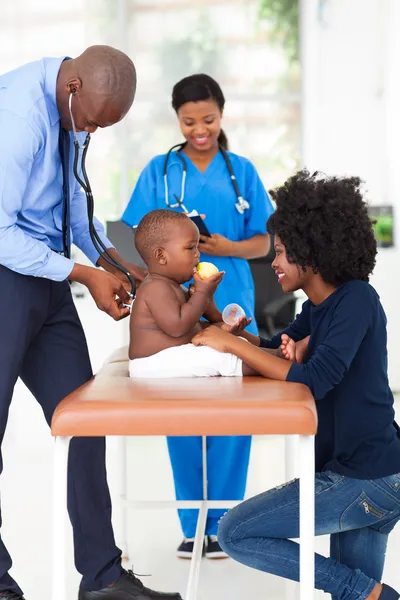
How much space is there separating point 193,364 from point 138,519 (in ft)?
4.64

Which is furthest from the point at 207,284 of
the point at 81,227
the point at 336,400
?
the point at 81,227

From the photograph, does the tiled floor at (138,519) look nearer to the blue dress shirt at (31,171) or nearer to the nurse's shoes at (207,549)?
the nurse's shoes at (207,549)

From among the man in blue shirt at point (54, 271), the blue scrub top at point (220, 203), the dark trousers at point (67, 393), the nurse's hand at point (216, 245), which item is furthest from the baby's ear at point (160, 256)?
the blue scrub top at point (220, 203)

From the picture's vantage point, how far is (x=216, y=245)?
221 cm

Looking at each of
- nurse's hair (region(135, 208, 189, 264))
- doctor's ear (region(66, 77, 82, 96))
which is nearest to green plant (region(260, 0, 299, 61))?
nurse's hair (region(135, 208, 189, 264))

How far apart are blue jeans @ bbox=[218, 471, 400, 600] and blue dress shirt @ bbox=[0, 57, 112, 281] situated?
1.86ft

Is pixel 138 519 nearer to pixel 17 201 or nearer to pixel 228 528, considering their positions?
pixel 228 528

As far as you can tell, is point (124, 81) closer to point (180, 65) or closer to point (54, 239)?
point (54, 239)

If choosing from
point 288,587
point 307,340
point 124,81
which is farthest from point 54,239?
point 288,587

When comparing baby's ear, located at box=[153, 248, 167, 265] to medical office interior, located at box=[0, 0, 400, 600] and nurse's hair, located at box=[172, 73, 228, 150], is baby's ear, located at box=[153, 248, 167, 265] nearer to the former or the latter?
nurse's hair, located at box=[172, 73, 228, 150]

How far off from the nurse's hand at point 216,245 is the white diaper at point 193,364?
68cm

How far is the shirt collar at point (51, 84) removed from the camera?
1623 mm

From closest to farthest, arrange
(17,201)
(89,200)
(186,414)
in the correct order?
→ (186,414)
(17,201)
(89,200)

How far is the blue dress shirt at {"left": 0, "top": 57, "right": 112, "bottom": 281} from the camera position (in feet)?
5.08
